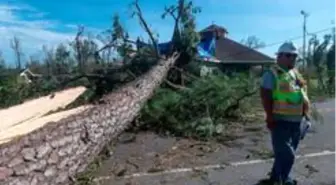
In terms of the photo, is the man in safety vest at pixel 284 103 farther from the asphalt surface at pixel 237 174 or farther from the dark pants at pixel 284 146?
the asphalt surface at pixel 237 174

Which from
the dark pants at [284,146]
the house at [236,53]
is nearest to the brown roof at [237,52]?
the house at [236,53]

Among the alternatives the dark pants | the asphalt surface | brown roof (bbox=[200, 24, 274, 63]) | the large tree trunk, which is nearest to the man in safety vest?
the dark pants

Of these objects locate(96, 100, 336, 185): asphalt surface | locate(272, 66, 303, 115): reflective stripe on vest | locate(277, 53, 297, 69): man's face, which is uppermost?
locate(277, 53, 297, 69): man's face

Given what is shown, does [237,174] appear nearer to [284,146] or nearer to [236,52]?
[284,146]

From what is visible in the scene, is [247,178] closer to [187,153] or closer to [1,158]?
[187,153]

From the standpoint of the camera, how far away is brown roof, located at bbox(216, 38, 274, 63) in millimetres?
39000

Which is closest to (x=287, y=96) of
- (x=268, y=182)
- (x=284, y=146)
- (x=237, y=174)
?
(x=284, y=146)

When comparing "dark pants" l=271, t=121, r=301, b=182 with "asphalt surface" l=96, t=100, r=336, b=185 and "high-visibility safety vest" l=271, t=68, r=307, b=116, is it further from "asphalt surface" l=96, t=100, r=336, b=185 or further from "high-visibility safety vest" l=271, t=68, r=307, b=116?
"asphalt surface" l=96, t=100, r=336, b=185

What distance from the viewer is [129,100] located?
7.61 meters

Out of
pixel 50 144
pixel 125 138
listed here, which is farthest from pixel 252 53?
pixel 50 144

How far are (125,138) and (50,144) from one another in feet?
11.6

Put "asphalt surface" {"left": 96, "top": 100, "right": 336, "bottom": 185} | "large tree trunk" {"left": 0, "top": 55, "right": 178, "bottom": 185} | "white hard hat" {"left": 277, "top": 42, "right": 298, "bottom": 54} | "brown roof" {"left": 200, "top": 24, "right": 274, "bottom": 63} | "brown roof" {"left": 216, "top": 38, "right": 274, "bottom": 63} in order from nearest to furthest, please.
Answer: "large tree trunk" {"left": 0, "top": 55, "right": 178, "bottom": 185}
"white hard hat" {"left": 277, "top": 42, "right": 298, "bottom": 54}
"asphalt surface" {"left": 96, "top": 100, "right": 336, "bottom": 185}
"brown roof" {"left": 200, "top": 24, "right": 274, "bottom": 63}
"brown roof" {"left": 216, "top": 38, "right": 274, "bottom": 63}

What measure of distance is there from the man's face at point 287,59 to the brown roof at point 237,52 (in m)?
33.0

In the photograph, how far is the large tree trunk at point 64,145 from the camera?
3896 mm
